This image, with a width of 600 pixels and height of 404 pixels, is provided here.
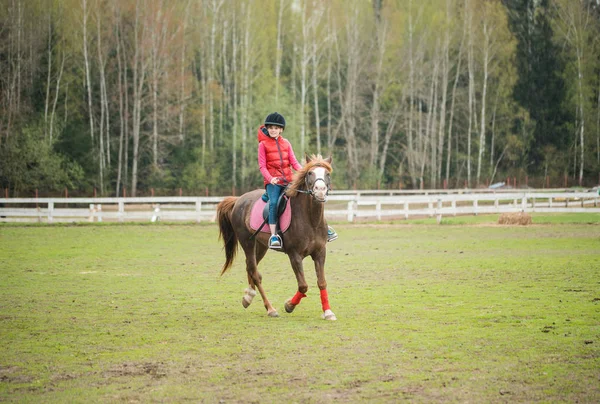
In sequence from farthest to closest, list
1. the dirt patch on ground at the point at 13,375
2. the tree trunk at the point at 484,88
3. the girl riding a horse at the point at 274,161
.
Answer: the tree trunk at the point at 484,88 → the girl riding a horse at the point at 274,161 → the dirt patch on ground at the point at 13,375

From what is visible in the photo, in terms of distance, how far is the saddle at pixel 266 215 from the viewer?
10.4 meters

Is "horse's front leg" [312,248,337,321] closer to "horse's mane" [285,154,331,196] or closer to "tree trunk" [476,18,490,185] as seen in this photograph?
"horse's mane" [285,154,331,196]

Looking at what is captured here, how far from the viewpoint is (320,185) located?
373 inches

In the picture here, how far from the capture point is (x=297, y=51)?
58281 millimetres

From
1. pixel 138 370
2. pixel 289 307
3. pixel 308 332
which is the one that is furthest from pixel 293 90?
pixel 138 370

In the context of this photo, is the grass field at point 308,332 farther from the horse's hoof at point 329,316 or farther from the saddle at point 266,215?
the saddle at point 266,215

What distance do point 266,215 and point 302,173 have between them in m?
1.00

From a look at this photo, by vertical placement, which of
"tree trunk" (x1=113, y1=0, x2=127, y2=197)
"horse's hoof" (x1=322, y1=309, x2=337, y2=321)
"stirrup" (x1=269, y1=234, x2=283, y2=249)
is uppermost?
"tree trunk" (x1=113, y1=0, x2=127, y2=197)

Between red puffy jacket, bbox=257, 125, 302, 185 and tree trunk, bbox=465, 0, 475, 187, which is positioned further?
tree trunk, bbox=465, 0, 475, 187

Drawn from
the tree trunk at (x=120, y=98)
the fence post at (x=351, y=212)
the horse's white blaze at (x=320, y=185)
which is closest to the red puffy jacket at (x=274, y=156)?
the horse's white blaze at (x=320, y=185)

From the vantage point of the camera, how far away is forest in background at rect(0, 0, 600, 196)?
161ft

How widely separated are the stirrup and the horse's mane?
613mm

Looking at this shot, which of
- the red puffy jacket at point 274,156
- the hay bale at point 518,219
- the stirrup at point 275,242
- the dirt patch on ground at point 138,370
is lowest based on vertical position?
the dirt patch on ground at point 138,370

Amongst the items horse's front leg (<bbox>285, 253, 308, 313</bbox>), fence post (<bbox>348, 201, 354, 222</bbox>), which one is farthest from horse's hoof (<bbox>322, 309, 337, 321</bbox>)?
fence post (<bbox>348, 201, 354, 222</bbox>)
